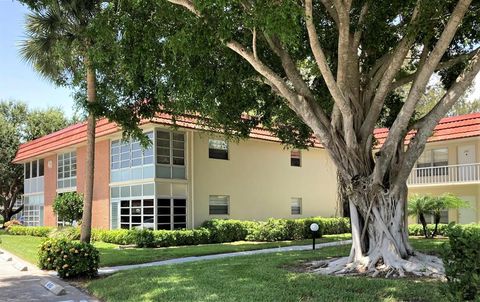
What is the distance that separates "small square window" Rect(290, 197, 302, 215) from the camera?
29547 mm

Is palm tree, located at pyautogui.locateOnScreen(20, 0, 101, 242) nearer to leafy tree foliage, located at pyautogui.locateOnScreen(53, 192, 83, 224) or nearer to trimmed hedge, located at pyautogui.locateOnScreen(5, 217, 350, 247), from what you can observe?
trimmed hedge, located at pyautogui.locateOnScreen(5, 217, 350, 247)

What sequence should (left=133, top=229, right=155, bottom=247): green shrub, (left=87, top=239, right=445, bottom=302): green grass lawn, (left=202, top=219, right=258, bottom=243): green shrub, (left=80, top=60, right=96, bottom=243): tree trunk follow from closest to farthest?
(left=87, top=239, right=445, bottom=302): green grass lawn
(left=80, top=60, right=96, bottom=243): tree trunk
(left=133, top=229, right=155, bottom=247): green shrub
(left=202, top=219, right=258, bottom=243): green shrub

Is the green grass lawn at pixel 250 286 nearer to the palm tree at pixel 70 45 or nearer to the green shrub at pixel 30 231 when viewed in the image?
the palm tree at pixel 70 45

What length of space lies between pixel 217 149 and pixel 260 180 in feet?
10.9

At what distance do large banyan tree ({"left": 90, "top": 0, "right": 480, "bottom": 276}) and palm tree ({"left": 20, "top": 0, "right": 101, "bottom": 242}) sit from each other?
97cm

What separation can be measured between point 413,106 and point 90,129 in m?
9.34

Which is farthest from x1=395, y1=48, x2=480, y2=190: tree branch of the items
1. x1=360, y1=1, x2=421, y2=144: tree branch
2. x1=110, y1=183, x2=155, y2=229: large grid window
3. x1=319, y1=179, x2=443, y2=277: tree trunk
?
x1=110, y1=183, x2=155, y2=229: large grid window

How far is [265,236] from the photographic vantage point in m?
23.7

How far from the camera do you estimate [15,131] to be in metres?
43.8

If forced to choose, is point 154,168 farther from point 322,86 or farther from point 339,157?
point 339,157

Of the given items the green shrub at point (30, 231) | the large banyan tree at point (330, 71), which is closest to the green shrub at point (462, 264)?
the large banyan tree at point (330, 71)

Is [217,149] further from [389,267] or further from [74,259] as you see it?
[389,267]

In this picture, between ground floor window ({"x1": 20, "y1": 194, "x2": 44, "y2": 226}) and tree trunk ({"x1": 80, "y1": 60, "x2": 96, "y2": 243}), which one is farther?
ground floor window ({"x1": 20, "y1": 194, "x2": 44, "y2": 226})

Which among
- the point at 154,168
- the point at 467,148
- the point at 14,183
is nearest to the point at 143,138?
the point at 154,168
